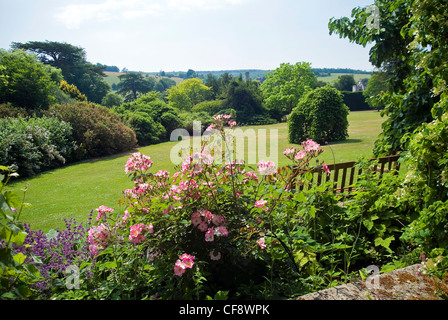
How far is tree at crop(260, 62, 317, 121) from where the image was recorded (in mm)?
25125

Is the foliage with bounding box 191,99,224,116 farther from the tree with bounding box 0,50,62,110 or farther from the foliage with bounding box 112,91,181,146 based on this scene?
the tree with bounding box 0,50,62,110

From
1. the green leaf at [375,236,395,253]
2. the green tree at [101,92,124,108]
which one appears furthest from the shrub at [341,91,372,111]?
the green leaf at [375,236,395,253]

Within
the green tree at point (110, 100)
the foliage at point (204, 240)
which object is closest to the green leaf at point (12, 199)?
the foliage at point (204, 240)

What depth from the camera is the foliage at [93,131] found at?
1205cm

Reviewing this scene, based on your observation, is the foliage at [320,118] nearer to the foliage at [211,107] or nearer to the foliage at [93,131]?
the foliage at [93,131]

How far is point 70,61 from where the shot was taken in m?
35.8

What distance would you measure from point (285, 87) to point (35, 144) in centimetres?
2139

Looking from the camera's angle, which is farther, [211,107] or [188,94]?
[188,94]

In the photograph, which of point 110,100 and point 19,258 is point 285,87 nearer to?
point 110,100

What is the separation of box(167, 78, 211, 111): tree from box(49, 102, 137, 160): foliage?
65.3 ft

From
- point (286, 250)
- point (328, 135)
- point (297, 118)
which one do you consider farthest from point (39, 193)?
point (328, 135)

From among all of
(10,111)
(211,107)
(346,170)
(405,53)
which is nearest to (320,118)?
(405,53)

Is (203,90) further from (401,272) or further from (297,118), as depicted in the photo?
(401,272)
